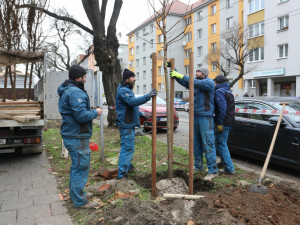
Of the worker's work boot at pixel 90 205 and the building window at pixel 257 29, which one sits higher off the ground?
the building window at pixel 257 29

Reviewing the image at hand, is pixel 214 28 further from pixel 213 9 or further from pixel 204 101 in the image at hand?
pixel 204 101

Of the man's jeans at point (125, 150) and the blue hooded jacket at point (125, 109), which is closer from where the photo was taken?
the blue hooded jacket at point (125, 109)

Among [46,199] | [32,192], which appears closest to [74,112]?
[46,199]

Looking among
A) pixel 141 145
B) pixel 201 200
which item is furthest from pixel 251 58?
pixel 201 200

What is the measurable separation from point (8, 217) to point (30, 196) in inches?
29.5

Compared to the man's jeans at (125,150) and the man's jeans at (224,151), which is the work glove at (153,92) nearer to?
the man's jeans at (125,150)

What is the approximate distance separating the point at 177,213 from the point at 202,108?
2144 mm

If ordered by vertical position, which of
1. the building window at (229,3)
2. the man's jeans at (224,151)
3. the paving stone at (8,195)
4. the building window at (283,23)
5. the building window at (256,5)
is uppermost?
the building window at (229,3)

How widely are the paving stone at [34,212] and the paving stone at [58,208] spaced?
0.20 feet

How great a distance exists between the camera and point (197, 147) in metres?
5.18

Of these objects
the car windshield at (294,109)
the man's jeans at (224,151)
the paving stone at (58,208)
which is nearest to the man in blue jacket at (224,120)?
the man's jeans at (224,151)

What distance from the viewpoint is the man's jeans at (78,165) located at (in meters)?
3.63

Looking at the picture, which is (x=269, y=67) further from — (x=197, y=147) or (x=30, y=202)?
(x=30, y=202)

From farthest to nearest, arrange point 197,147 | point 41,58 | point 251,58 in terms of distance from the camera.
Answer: point 251,58
point 41,58
point 197,147
